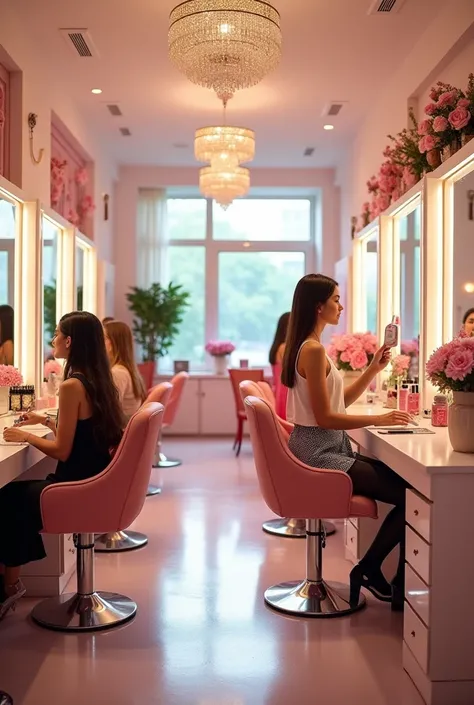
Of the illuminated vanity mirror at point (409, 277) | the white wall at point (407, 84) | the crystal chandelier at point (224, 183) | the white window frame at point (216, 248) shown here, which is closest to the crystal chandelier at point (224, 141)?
the crystal chandelier at point (224, 183)

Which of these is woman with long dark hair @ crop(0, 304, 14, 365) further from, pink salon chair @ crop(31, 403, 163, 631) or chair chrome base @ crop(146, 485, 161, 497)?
chair chrome base @ crop(146, 485, 161, 497)

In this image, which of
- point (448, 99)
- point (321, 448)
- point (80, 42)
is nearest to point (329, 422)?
point (321, 448)

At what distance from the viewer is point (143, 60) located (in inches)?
209

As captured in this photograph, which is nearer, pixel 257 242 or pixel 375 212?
pixel 375 212

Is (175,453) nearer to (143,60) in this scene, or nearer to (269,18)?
(143,60)

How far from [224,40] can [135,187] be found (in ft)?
17.3

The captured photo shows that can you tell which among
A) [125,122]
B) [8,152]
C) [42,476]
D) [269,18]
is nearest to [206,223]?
[125,122]

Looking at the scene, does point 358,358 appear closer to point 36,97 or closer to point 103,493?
point 103,493

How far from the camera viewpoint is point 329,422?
3.11 meters

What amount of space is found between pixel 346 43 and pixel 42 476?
11.0 ft

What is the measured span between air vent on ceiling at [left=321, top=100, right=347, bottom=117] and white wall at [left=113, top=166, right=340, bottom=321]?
229cm

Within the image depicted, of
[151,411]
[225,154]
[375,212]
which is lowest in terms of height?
[151,411]

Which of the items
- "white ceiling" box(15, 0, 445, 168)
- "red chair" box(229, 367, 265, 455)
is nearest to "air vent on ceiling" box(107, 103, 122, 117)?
"white ceiling" box(15, 0, 445, 168)

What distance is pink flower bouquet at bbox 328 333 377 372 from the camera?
182 inches
